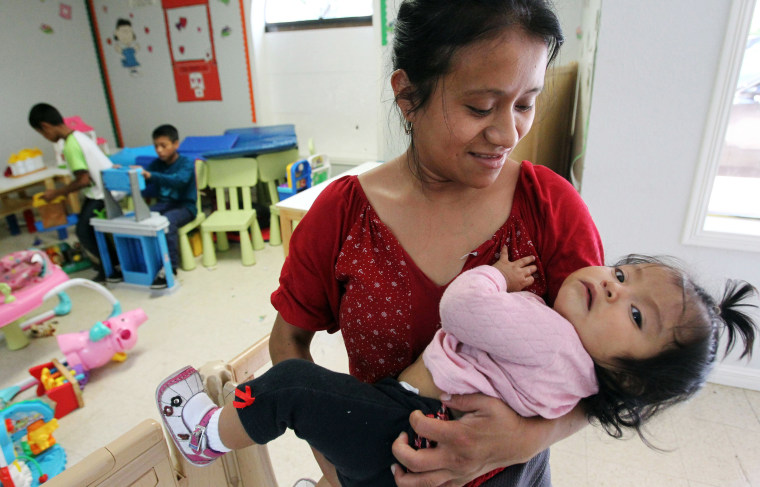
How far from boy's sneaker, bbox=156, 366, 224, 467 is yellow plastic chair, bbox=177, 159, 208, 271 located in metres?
3.18

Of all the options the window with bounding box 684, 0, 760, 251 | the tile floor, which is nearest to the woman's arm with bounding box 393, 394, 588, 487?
the tile floor

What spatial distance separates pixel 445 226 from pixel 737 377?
225 cm

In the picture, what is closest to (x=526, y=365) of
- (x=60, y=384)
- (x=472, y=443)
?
(x=472, y=443)

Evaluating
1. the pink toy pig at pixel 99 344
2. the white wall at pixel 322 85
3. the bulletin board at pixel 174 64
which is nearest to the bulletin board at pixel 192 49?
the bulletin board at pixel 174 64

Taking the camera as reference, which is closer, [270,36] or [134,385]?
[134,385]

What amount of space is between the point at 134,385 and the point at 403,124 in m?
2.36

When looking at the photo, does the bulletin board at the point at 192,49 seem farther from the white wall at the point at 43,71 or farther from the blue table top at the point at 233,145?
the white wall at the point at 43,71

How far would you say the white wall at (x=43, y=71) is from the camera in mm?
4672

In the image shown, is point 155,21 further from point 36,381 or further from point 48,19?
point 36,381

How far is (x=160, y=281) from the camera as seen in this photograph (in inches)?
142

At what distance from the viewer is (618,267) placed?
0.89 meters

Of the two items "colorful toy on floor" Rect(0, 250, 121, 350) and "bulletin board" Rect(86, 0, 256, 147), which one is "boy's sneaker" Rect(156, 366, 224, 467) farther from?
"bulletin board" Rect(86, 0, 256, 147)

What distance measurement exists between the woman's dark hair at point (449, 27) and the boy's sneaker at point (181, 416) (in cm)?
79

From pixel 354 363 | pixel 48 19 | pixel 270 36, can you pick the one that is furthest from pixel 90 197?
pixel 354 363
